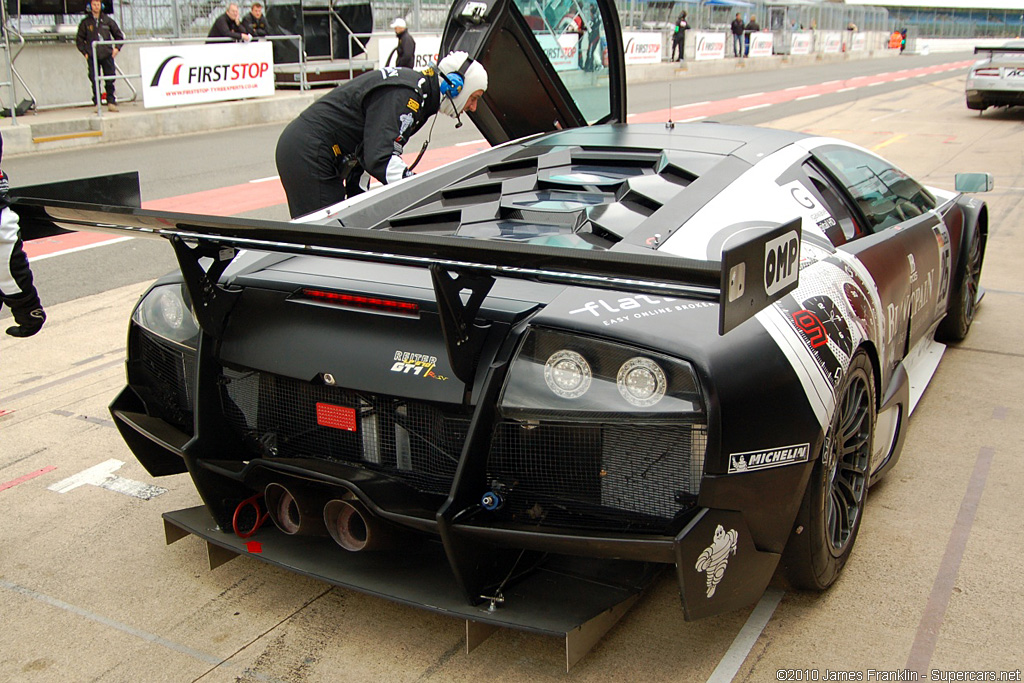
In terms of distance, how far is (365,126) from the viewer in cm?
505

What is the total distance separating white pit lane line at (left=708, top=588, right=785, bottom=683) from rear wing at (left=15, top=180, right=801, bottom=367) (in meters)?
1.14

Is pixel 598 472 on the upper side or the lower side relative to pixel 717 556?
upper

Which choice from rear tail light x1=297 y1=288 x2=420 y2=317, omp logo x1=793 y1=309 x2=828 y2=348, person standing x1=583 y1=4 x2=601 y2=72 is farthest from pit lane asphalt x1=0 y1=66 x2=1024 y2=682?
person standing x1=583 y1=4 x2=601 y2=72

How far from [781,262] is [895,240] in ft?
6.36

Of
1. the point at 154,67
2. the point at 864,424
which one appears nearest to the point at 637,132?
the point at 864,424

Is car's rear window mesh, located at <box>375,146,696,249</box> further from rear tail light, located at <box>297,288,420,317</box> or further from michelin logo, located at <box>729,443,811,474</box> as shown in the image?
A: michelin logo, located at <box>729,443,811,474</box>

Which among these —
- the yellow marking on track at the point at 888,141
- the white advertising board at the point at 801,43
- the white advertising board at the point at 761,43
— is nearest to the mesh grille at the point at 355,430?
the yellow marking on track at the point at 888,141

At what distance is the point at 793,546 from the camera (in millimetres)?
2949

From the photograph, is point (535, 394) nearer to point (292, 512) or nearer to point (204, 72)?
point (292, 512)

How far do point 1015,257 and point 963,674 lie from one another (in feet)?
19.7

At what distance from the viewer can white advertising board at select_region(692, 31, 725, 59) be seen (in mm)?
35688

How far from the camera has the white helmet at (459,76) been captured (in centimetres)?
492

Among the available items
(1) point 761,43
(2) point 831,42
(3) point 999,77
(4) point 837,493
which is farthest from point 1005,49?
(2) point 831,42

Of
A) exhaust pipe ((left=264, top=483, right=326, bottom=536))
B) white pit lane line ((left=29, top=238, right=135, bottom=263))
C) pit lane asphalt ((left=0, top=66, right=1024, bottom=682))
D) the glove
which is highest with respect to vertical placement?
the glove
